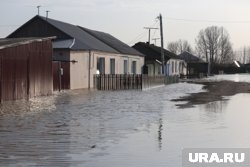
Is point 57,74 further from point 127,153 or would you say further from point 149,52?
point 149,52

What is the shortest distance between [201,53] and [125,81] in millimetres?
119501

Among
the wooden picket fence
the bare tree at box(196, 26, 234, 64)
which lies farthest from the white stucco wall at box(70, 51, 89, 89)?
the bare tree at box(196, 26, 234, 64)

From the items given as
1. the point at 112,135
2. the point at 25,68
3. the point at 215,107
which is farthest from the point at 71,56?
the point at 112,135

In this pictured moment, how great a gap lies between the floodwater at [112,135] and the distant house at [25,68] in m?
5.42

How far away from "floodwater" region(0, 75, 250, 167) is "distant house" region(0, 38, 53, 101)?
17.8 ft

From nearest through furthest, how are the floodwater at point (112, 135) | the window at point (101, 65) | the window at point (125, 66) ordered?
1. the floodwater at point (112, 135)
2. the window at point (101, 65)
3. the window at point (125, 66)

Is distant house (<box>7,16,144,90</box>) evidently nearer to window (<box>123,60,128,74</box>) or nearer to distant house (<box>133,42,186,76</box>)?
window (<box>123,60,128,74</box>)

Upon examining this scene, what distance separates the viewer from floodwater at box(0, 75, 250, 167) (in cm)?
1070

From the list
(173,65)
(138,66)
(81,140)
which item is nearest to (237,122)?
(81,140)

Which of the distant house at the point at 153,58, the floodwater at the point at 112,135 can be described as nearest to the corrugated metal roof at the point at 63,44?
the floodwater at the point at 112,135

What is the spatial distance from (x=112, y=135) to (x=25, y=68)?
16.9 metres

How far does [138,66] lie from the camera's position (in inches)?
2574

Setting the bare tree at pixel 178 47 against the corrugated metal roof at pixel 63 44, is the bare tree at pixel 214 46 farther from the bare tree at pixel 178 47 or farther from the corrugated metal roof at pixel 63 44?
the corrugated metal roof at pixel 63 44

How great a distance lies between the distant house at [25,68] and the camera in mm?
27359
